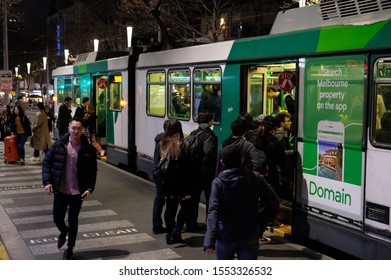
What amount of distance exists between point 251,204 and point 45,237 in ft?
13.4

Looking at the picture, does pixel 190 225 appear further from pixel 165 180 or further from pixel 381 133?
pixel 381 133

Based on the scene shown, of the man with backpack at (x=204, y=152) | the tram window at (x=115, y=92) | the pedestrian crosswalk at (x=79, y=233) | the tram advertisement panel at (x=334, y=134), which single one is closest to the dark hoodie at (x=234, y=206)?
the tram advertisement panel at (x=334, y=134)

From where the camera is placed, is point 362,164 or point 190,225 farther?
point 190,225

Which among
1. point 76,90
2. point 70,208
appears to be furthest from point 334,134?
Result: point 76,90

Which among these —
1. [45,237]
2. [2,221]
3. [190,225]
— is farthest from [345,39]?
[2,221]

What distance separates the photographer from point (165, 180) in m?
6.95

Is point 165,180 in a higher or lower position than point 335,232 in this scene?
higher

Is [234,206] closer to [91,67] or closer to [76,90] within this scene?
[91,67]

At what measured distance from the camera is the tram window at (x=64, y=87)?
1935 centimetres

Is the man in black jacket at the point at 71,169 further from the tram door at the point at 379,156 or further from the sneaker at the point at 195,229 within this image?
the tram door at the point at 379,156

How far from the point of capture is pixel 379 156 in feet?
18.8

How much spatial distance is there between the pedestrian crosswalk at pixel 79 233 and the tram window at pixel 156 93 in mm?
2625

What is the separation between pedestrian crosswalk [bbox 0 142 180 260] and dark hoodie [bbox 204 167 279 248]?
2355 millimetres
